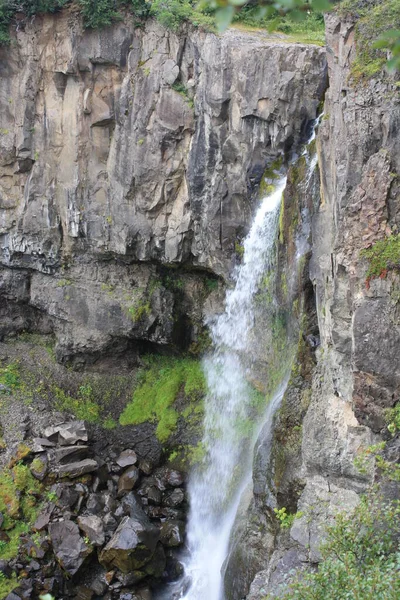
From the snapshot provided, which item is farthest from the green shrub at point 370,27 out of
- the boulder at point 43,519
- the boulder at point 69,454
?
the boulder at point 43,519

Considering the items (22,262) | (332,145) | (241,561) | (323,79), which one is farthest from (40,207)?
(241,561)

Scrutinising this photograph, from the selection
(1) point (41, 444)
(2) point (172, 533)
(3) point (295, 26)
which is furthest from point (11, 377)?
(3) point (295, 26)

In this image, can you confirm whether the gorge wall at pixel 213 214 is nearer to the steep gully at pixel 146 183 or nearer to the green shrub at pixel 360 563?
the steep gully at pixel 146 183

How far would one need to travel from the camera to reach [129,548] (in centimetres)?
1630

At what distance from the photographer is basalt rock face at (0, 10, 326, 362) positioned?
18.0 m

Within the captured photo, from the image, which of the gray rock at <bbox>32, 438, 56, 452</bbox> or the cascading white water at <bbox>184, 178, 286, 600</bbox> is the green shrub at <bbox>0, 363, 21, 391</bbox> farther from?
the cascading white water at <bbox>184, 178, 286, 600</bbox>

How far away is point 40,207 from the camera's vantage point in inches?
910

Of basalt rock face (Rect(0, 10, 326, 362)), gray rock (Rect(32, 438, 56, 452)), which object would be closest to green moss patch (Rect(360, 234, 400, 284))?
basalt rock face (Rect(0, 10, 326, 362))

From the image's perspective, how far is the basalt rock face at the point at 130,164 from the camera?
1800 cm

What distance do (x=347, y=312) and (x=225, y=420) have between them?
10404 mm

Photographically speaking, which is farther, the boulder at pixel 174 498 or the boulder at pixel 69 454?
the boulder at pixel 69 454

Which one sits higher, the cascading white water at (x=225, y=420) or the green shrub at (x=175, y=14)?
the green shrub at (x=175, y=14)

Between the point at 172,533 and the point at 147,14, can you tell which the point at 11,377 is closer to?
the point at 172,533

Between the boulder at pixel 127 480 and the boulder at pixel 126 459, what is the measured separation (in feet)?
1.05
